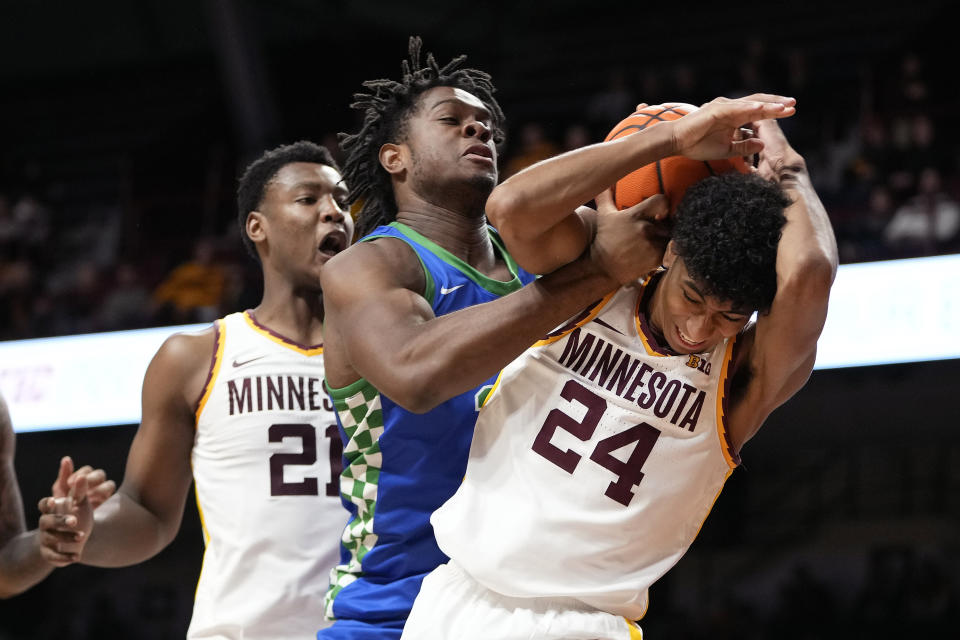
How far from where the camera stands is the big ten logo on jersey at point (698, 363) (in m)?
2.40

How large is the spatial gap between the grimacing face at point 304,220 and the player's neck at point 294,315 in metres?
0.06

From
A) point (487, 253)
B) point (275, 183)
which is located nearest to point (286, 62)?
point (275, 183)

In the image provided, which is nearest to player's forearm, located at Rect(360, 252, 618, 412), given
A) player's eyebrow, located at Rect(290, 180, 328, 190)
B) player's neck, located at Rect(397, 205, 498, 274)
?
player's neck, located at Rect(397, 205, 498, 274)

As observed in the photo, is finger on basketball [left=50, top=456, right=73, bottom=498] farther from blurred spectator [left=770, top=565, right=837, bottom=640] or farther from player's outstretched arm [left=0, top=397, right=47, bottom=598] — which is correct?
blurred spectator [left=770, top=565, right=837, bottom=640]

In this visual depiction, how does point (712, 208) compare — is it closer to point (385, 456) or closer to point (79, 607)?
point (385, 456)

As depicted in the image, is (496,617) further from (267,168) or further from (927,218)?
(927,218)

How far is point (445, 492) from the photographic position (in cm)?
275

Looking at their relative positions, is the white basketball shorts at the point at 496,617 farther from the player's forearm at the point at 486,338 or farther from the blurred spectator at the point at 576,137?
the blurred spectator at the point at 576,137

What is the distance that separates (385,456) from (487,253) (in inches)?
24.8

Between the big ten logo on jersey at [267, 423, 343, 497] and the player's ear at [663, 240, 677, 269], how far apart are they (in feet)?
4.63

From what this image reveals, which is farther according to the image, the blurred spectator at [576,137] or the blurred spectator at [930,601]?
the blurred spectator at [576,137]

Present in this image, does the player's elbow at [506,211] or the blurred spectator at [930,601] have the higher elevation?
the player's elbow at [506,211]

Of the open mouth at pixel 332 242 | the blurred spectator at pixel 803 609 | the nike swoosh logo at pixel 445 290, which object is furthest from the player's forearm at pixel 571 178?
the blurred spectator at pixel 803 609

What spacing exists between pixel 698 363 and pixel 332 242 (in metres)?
1.69
